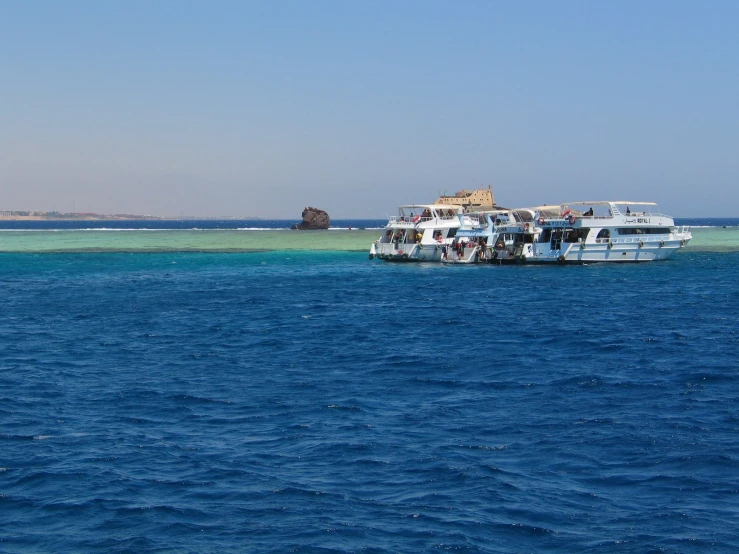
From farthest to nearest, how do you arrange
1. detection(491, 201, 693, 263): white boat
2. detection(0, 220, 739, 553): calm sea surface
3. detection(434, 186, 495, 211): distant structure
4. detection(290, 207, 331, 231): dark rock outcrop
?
1. detection(290, 207, 331, 231): dark rock outcrop
2. detection(434, 186, 495, 211): distant structure
3. detection(491, 201, 693, 263): white boat
4. detection(0, 220, 739, 553): calm sea surface

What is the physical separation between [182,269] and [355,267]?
15.6 metres

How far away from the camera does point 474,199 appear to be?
495 ft

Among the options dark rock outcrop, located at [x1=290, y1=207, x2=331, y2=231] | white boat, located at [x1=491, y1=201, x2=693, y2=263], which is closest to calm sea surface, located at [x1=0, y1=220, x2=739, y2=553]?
white boat, located at [x1=491, y1=201, x2=693, y2=263]

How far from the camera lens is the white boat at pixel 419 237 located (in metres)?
81.9

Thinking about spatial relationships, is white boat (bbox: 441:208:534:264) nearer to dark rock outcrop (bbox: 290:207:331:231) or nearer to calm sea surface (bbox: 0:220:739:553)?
calm sea surface (bbox: 0:220:739:553)

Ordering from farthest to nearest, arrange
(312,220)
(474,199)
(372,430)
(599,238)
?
(312,220), (474,199), (599,238), (372,430)

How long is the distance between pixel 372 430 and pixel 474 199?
440 ft

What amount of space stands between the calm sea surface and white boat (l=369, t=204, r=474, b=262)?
3923cm

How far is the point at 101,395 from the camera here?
23016 mm

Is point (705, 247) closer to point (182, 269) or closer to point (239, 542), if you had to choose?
point (182, 269)

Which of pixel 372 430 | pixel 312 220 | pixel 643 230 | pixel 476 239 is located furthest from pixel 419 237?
pixel 312 220

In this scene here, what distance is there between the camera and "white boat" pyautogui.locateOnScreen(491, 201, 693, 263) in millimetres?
73250

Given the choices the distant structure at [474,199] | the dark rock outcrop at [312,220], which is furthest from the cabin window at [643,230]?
the dark rock outcrop at [312,220]

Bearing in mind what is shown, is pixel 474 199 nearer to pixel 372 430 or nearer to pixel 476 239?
pixel 476 239
